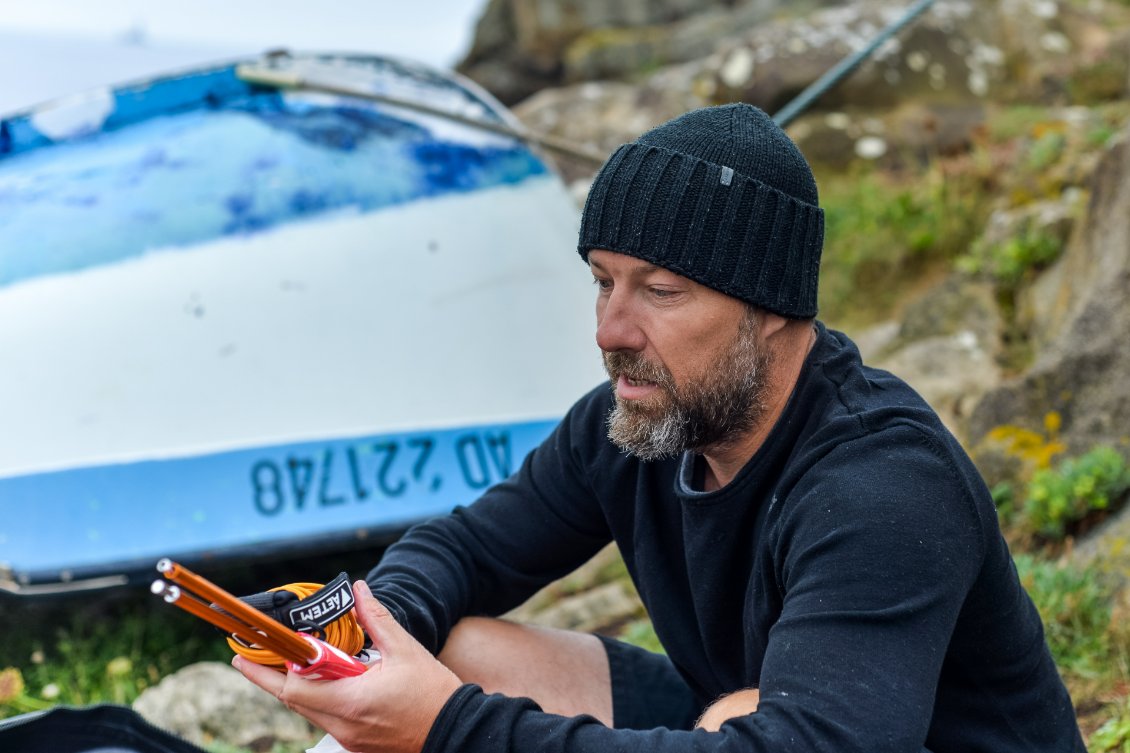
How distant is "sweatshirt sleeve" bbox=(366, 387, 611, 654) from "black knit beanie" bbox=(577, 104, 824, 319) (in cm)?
43

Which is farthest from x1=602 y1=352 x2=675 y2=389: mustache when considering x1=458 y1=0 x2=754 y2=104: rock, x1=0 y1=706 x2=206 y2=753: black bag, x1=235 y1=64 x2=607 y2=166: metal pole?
x1=458 y1=0 x2=754 y2=104: rock

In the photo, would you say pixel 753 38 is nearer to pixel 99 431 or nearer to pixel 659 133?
pixel 99 431

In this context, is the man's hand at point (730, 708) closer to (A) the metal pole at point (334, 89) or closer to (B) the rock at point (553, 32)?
(A) the metal pole at point (334, 89)

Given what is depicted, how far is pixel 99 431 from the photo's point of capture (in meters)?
3.52

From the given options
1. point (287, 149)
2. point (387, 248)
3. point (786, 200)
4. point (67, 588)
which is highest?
point (786, 200)

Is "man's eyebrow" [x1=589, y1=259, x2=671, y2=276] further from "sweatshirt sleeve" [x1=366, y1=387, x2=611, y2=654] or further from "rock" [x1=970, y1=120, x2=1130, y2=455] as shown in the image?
"rock" [x1=970, y1=120, x2=1130, y2=455]

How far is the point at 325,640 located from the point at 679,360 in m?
0.61

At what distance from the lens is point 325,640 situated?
1.44 meters

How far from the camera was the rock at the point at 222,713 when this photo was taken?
266cm

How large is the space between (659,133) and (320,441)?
2.25 m

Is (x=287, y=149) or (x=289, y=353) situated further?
(x=287, y=149)

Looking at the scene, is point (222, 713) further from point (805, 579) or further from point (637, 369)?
point (805, 579)

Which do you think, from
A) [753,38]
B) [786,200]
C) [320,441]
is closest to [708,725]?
[786,200]

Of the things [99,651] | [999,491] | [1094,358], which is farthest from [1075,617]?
[99,651]
